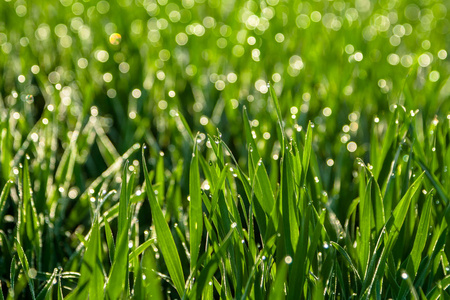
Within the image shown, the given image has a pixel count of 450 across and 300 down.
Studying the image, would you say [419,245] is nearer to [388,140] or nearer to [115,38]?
[388,140]

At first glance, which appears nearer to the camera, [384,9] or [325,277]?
[325,277]

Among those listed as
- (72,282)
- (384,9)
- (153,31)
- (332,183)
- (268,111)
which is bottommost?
(72,282)

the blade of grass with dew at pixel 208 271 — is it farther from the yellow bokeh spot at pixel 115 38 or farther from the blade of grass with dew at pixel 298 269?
the yellow bokeh spot at pixel 115 38

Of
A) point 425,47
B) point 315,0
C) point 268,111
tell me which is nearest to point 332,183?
point 268,111

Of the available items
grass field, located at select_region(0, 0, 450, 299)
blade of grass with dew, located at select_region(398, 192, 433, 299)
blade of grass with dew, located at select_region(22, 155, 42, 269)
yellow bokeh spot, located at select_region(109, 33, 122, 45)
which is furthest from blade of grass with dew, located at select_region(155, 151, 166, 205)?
yellow bokeh spot, located at select_region(109, 33, 122, 45)

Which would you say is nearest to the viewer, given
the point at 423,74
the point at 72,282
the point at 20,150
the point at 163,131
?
the point at 72,282

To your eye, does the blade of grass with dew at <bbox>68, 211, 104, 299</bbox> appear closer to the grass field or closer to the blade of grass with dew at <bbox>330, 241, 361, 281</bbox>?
the grass field

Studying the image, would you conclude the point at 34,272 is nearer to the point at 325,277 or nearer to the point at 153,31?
the point at 325,277
